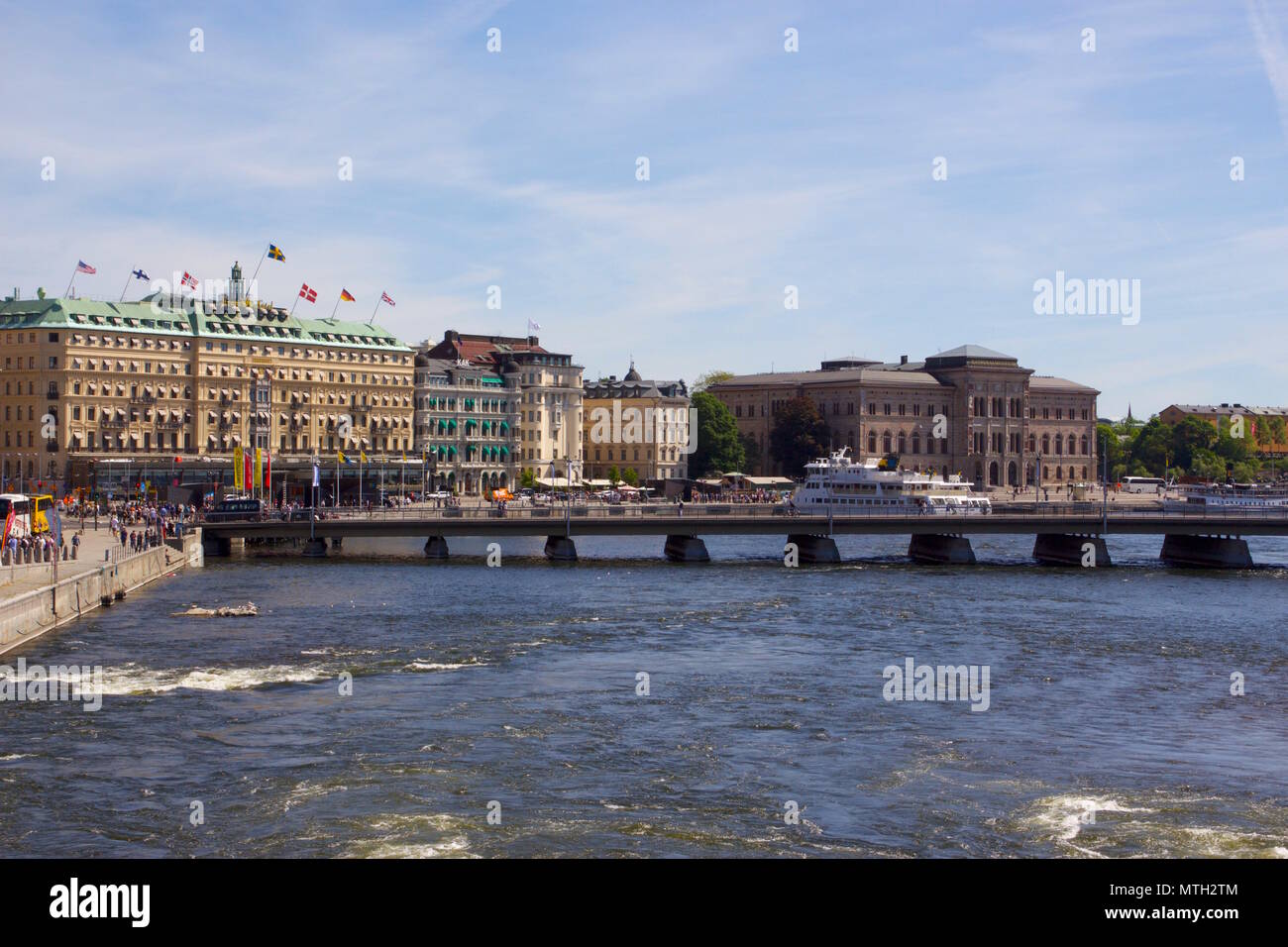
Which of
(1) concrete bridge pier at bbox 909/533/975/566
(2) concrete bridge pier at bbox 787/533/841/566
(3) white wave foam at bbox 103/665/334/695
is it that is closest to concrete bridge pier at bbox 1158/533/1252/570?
(1) concrete bridge pier at bbox 909/533/975/566

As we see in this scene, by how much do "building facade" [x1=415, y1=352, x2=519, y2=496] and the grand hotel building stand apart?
327cm

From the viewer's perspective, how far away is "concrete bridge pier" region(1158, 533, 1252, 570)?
311 feet

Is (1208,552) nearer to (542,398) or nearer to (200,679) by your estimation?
(200,679)

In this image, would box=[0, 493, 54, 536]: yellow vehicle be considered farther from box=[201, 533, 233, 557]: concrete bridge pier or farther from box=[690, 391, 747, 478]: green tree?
box=[690, 391, 747, 478]: green tree

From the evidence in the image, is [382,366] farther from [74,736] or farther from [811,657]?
[74,736]

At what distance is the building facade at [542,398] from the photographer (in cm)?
18062

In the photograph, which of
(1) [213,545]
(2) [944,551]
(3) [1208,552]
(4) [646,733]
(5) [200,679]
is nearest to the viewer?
(4) [646,733]

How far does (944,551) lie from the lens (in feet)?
314

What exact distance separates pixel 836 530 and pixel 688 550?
9.65 m

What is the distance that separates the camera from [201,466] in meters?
140

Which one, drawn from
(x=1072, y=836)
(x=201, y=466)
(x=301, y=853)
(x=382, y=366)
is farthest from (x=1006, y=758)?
(x=382, y=366)

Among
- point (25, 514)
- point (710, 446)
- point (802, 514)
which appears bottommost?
point (802, 514)

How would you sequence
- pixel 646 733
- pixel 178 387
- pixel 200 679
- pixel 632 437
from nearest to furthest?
pixel 646 733 < pixel 200 679 < pixel 178 387 < pixel 632 437

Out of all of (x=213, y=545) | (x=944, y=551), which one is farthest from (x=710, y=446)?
(x=213, y=545)
